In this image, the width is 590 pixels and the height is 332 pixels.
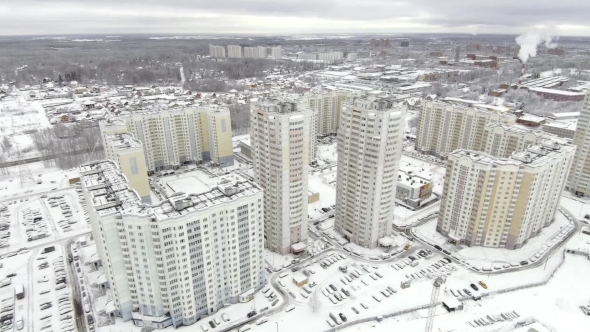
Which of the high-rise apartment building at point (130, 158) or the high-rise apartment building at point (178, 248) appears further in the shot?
the high-rise apartment building at point (130, 158)

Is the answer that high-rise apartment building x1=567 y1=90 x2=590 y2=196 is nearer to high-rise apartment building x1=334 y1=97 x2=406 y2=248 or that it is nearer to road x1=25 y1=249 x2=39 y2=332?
high-rise apartment building x1=334 y1=97 x2=406 y2=248

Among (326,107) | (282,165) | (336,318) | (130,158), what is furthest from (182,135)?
(336,318)

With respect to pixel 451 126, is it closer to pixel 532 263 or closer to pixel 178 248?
pixel 532 263

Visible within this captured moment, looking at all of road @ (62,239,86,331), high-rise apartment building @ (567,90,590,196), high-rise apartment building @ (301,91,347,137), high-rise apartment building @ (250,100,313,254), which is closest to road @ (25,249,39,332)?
road @ (62,239,86,331)

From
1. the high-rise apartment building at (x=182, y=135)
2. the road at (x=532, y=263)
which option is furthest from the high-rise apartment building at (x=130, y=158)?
the road at (x=532, y=263)

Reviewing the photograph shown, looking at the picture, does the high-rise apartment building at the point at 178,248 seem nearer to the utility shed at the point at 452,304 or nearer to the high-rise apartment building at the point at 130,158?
the high-rise apartment building at the point at 130,158
